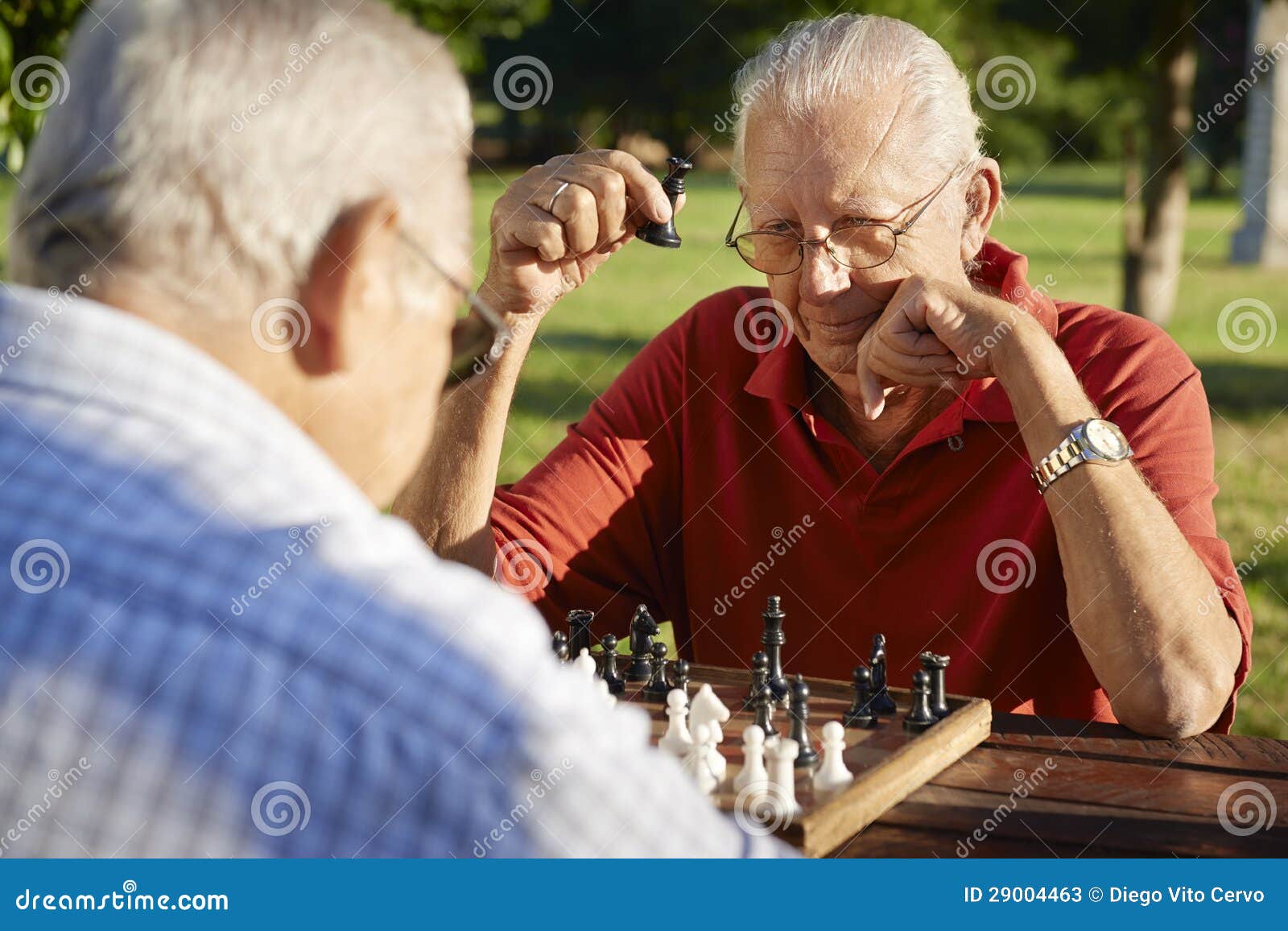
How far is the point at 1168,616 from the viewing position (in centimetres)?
216

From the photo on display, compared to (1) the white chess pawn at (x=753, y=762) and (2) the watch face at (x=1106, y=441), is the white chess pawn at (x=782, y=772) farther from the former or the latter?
(2) the watch face at (x=1106, y=441)

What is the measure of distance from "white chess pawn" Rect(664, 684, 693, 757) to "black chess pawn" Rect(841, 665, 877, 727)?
0.24m

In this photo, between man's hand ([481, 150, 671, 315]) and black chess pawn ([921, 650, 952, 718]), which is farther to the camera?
man's hand ([481, 150, 671, 315])

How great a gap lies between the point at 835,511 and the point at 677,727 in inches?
37.4

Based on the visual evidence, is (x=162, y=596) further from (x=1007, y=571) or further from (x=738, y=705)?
(x=1007, y=571)

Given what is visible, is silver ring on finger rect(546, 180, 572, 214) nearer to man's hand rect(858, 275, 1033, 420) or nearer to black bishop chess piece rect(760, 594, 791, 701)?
man's hand rect(858, 275, 1033, 420)

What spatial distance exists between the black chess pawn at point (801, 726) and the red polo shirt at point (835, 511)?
71 cm

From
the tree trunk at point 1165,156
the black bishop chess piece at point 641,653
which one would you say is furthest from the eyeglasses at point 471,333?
the tree trunk at point 1165,156

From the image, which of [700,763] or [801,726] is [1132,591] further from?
[700,763]

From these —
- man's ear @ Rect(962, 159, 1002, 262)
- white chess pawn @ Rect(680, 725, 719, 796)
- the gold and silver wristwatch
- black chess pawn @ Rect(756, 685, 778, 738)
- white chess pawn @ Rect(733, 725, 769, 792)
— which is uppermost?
man's ear @ Rect(962, 159, 1002, 262)

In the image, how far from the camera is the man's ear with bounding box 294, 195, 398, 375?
1.29 metres

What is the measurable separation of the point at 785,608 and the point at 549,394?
7711mm

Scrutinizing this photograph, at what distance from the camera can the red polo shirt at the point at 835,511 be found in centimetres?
253

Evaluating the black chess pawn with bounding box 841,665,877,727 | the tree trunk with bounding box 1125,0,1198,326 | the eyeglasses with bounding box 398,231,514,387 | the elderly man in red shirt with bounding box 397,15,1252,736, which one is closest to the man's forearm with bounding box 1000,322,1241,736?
the elderly man in red shirt with bounding box 397,15,1252,736
